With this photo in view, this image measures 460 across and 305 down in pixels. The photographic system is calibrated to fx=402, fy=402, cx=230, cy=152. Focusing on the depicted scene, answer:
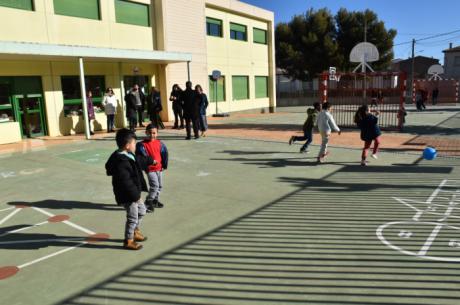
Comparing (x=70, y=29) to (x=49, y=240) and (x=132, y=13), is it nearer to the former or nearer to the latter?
(x=132, y=13)

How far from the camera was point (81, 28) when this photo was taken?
15766 mm

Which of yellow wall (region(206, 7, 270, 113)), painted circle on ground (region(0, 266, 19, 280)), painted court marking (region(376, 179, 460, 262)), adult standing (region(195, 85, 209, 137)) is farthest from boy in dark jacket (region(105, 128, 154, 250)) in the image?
yellow wall (region(206, 7, 270, 113))

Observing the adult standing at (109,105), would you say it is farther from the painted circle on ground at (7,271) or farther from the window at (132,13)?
the painted circle on ground at (7,271)

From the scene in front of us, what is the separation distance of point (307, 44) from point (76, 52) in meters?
34.8

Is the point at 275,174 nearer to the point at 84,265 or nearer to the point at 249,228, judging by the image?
the point at 249,228

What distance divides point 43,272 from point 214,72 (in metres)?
19.0

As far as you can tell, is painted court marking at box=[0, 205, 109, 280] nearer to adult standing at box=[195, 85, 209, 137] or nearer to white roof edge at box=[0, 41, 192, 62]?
white roof edge at box=[0, 41, 192, 62]

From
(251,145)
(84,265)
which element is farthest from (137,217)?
(251,145)

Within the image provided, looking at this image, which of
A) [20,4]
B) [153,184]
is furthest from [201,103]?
[153,184]

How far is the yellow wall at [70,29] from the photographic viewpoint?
1361cm

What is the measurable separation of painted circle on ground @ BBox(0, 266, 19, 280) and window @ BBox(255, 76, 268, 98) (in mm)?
25574

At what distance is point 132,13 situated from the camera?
1806cm

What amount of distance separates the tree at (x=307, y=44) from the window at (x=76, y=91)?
104 ft

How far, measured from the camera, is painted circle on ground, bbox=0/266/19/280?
4.28m
